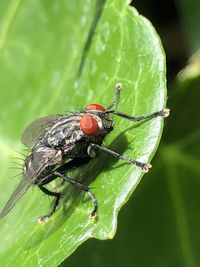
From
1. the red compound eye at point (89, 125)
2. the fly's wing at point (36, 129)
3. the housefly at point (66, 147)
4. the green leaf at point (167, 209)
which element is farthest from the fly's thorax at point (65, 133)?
the green leaf at point (167, 209)

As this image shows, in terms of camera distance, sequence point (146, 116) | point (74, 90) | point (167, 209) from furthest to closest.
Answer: point (74, 90), point (167, 209), point (146, 116)

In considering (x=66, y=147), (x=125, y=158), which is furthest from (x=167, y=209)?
(x=125, y=158)

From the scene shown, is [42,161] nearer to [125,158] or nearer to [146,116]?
[125,158]

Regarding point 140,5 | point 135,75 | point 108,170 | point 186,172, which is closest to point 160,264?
point 186,172

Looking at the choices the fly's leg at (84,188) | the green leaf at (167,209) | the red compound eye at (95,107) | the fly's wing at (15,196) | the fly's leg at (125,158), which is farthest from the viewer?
the green leaf at (167,209)

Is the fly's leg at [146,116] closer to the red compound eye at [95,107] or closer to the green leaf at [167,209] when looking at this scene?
the red compound eye at [95,107]

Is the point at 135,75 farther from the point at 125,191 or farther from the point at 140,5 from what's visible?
the point at 140,5
